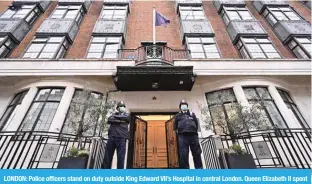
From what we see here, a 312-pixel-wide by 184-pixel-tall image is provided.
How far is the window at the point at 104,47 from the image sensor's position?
43.8 feet

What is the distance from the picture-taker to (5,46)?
42.4ft

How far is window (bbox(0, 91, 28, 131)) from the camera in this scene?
969 cm

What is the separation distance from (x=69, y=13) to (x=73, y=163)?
47.3ft

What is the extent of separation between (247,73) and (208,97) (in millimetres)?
2231

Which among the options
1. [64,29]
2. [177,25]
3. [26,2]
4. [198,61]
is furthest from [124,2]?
[198,61]

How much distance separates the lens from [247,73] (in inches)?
414

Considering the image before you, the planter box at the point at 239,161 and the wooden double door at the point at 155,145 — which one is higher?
the wooden double door at the point at 155,145

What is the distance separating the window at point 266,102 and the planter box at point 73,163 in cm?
758

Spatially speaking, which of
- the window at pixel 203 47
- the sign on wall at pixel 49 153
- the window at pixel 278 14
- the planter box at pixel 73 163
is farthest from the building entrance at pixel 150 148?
the window at pixel 278 14

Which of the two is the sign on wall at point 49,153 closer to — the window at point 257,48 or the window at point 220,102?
the window at point 220,102

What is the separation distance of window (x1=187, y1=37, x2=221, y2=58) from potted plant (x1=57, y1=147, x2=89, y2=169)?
946 cm

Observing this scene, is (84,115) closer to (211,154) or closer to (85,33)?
(211,154)

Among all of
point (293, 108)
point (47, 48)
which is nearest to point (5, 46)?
point (47, 48)

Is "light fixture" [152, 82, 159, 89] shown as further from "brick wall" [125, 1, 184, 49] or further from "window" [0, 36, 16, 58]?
"window" [0, 36, 16, 58]
